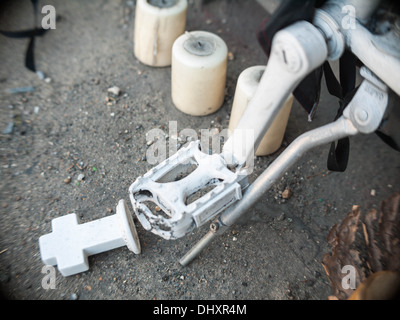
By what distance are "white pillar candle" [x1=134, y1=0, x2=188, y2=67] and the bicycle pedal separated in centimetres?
69

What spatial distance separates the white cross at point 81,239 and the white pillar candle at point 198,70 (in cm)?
51

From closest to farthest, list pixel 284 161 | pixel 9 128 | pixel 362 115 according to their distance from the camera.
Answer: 1. pixel 362 115
2. pixel 284 161
3. pixel 9 128

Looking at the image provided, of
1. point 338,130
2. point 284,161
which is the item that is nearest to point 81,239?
point 284,161

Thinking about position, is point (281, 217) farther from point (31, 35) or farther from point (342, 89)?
point (31, 35)

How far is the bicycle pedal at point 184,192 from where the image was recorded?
2.86 ft

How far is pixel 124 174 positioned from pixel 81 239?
0.97ft

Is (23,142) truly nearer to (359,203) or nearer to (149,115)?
(149,115)

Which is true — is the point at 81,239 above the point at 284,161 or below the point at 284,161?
below

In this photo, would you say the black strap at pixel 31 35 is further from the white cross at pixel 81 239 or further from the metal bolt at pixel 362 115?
the metal bolt at pixel 362 115

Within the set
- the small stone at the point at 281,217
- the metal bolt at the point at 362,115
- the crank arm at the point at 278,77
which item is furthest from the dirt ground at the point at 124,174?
the metal bolt at the point at 362,115

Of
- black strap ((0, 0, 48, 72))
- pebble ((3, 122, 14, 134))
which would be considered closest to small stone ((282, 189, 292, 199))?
pebble ((3, 122, 14, 134))

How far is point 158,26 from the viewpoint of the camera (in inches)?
57.5

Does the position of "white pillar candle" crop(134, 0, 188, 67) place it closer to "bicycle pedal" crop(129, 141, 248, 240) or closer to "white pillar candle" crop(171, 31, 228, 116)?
"white pillar candle" crop(171, 31, 228, 116)

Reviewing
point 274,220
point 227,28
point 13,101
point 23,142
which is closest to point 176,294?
point 274,220
